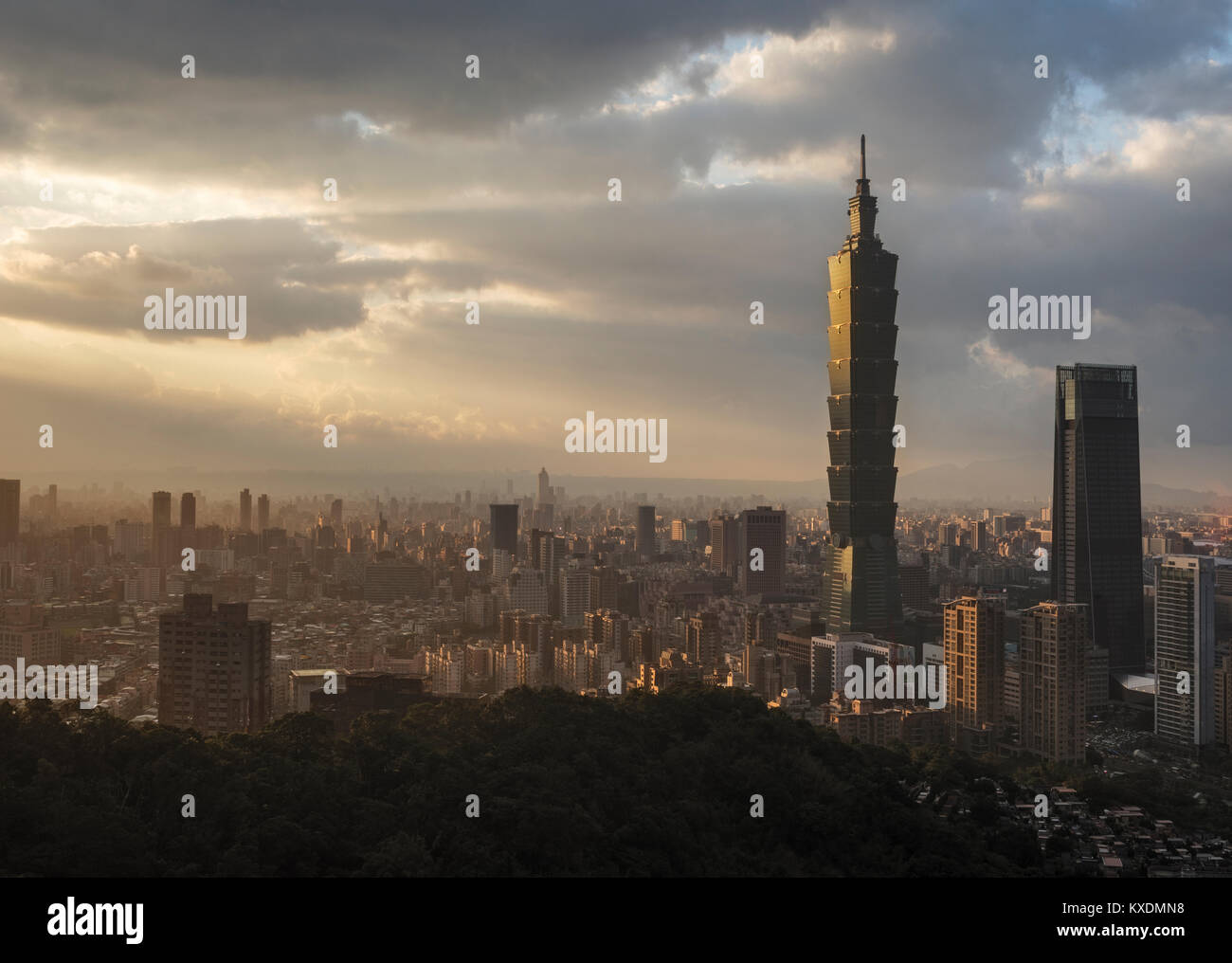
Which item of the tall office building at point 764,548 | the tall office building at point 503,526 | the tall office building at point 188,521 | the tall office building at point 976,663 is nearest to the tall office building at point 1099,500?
the tall office building at point 976,663

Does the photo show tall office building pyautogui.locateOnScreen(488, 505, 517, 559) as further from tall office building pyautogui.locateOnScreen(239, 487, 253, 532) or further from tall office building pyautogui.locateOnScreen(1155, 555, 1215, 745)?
tall office building pyautogui.locateOnScreen(1155, 555, 1215, 745)

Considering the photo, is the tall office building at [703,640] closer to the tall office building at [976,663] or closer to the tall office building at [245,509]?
the tall office building at [976,663]

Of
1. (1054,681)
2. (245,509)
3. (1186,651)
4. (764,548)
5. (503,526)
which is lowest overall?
(1054,681)

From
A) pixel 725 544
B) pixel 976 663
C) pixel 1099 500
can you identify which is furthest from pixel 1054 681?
pixel 725 544

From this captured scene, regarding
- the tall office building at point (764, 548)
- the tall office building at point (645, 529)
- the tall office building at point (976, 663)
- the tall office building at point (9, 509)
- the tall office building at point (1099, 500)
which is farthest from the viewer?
the tall office building at point (645, 529)

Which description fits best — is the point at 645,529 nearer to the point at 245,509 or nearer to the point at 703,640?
the point at 245,509
